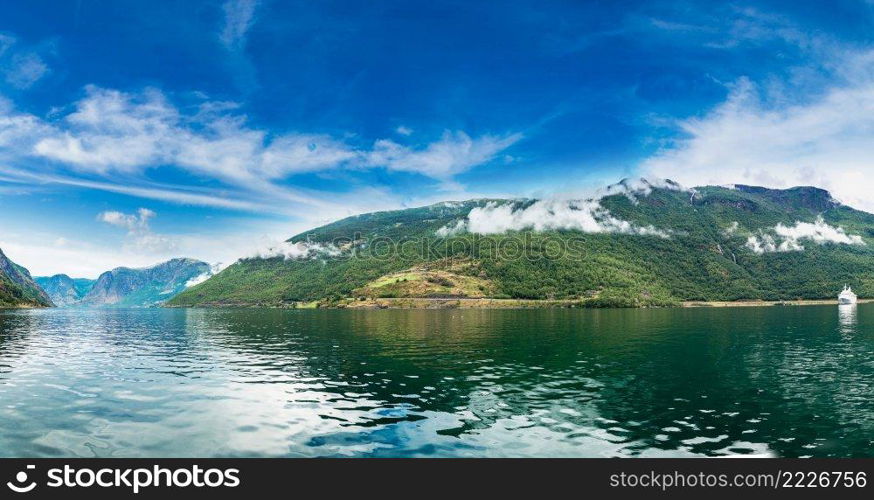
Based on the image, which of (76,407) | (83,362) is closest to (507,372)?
(76,407)

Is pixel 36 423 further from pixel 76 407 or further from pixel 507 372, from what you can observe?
pixel 507 372

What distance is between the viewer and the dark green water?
1202 inches

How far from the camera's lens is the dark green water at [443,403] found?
100ft

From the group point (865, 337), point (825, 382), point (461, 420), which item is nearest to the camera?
point (461, 420)

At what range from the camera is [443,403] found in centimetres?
4184

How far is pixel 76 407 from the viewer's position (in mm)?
41594

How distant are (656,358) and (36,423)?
6985 cm

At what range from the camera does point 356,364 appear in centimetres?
6688
